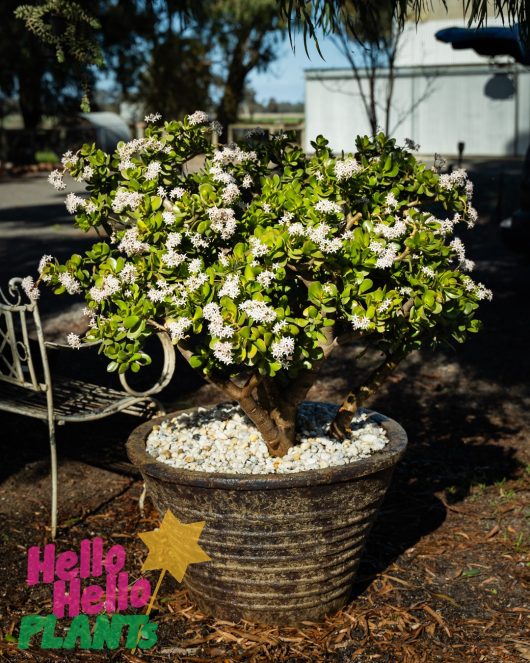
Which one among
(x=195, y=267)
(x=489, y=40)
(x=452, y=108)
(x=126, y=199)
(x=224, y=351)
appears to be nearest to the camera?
(x=224, y=351)

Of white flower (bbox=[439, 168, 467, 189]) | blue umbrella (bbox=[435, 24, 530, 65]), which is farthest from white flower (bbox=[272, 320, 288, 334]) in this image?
blue umbrella (bbox=[435, 24, 530, 65])

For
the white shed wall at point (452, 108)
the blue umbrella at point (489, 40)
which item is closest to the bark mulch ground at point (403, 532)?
the blue umbrella at point (489, 40)

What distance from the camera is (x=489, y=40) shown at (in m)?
8.16

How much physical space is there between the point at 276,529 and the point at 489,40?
6577 millimetres

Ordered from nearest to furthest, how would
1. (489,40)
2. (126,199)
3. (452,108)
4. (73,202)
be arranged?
(126,199)
(73,202)
(489,40)
(452,108)

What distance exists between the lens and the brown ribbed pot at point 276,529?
2.89 metres

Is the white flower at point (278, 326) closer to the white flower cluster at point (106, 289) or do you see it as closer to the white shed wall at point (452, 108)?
the white flower cluster at point (106, 289)

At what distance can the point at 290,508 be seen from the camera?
2.91 meters

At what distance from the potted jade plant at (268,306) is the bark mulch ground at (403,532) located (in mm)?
173

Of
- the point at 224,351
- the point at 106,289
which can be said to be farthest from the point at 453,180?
the point at 106,289

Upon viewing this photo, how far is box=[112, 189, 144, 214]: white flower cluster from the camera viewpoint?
9.82 ft

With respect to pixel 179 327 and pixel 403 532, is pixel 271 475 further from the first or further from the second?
pixel 403 532

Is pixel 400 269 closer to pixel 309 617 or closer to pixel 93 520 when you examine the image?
pixel 309 617

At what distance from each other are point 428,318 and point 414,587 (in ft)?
3.77
